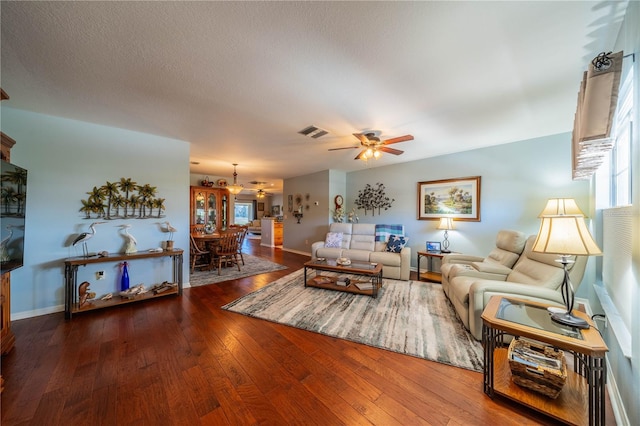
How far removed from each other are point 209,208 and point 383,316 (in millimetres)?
5545

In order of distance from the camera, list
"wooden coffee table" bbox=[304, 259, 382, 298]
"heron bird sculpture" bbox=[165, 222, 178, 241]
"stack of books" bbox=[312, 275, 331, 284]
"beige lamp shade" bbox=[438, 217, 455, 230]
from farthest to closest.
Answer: "beige lamp shade" bbox=[438, 217, 455, 230] → "stack of books" bbox=[312, 275, 331, 284] → "heron bird sculpture" bbox=[165, 222, 178, 241] → "wooden coffee table" bbox=[304, 259, 382, 298]

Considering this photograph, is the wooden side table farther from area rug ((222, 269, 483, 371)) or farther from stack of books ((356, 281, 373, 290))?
stack of books ((356, 281, 373, 290))

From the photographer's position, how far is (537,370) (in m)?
1.40

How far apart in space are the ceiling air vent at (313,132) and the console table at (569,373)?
8.86 ft

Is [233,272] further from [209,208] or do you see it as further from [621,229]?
[621,229]

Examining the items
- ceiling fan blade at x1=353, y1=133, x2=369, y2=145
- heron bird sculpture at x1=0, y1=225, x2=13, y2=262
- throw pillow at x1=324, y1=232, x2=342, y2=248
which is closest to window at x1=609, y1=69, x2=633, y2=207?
ceiling fan blade at x1=353, y1=133, x2=369, y2=145

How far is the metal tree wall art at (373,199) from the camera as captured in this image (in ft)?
18.2

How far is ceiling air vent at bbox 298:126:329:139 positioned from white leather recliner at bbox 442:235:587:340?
2586mm

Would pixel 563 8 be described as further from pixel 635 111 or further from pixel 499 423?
pixel 499 423

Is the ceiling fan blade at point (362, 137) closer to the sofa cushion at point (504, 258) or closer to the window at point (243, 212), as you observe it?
the sofa cushion at point (504, 258)

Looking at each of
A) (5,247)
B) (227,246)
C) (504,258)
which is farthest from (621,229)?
(227,246)

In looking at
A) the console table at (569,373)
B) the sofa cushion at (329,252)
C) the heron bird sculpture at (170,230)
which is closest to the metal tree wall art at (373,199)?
the sofa cushion at (329,252)

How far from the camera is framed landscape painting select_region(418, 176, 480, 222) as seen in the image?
13.8ft

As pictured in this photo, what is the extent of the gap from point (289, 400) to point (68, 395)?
1.51 metres
